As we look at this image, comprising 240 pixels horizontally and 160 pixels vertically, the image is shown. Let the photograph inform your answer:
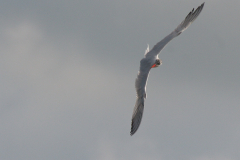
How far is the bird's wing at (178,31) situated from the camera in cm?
4962

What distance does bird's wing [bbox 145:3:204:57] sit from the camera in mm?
49625

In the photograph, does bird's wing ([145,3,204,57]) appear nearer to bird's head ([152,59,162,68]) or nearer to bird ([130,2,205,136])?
bird ([130,2,205,136])

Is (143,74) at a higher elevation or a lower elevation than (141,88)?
higher

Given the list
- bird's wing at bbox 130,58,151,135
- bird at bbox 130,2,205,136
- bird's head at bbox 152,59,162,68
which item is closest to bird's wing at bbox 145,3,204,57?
bird at bbox 130,2,205,136

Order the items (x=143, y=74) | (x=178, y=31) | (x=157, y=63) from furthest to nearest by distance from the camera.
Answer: (x=178, y=31) < (x=157, y=63) < (x=143, y=74)

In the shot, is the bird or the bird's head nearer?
the bird

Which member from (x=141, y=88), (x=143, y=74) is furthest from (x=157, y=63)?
(x=141, y=88)

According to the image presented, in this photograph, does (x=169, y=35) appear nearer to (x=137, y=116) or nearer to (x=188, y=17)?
(x=188, y=17)

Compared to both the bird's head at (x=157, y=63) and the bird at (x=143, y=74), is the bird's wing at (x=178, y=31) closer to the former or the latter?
the bird at (x=143, y=74)

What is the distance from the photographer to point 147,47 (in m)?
51.3

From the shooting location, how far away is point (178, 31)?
51.8 meters

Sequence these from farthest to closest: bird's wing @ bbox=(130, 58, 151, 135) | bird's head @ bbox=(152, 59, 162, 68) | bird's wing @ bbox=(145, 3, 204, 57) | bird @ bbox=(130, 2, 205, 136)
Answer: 1. bird's wing @ bbox=(145, 3, 204, 57)
2. bird's head @ bbox=(152, 59, 162, 68)
3. bird's wing @ bbox=(130, 58, 151, 135)
4. bird @ bbox=(130, 2, 205, 136)

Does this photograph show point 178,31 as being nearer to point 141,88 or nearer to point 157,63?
point 157,63

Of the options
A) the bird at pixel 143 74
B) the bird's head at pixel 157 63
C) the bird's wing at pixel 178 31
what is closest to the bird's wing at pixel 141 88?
the bird at pixel 143 74
